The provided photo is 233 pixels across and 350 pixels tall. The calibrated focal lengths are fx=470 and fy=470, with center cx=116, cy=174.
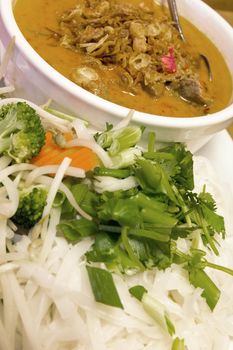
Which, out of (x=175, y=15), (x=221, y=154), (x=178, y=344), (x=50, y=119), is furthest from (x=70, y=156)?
(x=175, y=15)

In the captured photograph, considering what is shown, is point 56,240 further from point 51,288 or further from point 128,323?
point 128,323

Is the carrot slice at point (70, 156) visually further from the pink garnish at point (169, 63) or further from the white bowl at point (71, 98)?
the pink garnish at point (169, 63)

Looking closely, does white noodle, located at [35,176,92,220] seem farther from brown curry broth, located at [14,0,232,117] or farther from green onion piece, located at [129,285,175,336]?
brown curry broth, located at [14,0,232,117]

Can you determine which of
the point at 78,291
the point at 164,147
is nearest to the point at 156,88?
the point at 164,147

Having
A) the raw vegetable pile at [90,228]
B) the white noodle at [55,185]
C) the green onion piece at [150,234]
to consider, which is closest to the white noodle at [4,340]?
the raw vegetable pile at [90,228]

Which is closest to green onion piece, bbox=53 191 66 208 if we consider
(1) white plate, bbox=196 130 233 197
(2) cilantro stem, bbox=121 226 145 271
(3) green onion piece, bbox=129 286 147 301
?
(2) cilantro stem, bbox=121 226 145 271

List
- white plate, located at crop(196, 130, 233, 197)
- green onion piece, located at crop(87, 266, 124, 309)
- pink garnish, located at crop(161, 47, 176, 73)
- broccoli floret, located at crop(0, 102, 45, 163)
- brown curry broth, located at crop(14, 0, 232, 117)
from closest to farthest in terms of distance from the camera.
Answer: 1. green onion piece, located at crop(87, 266, 124, 309)
2. broccoli floret, located at crop(0, 102, 45, 163)
3. brown curry broth, located at crop(14, 0, 232, 117)
4. pink garnish, located at crop(161, 47, 176, 73)
5. white plate, located at crop(196, 130, 233, 197)
